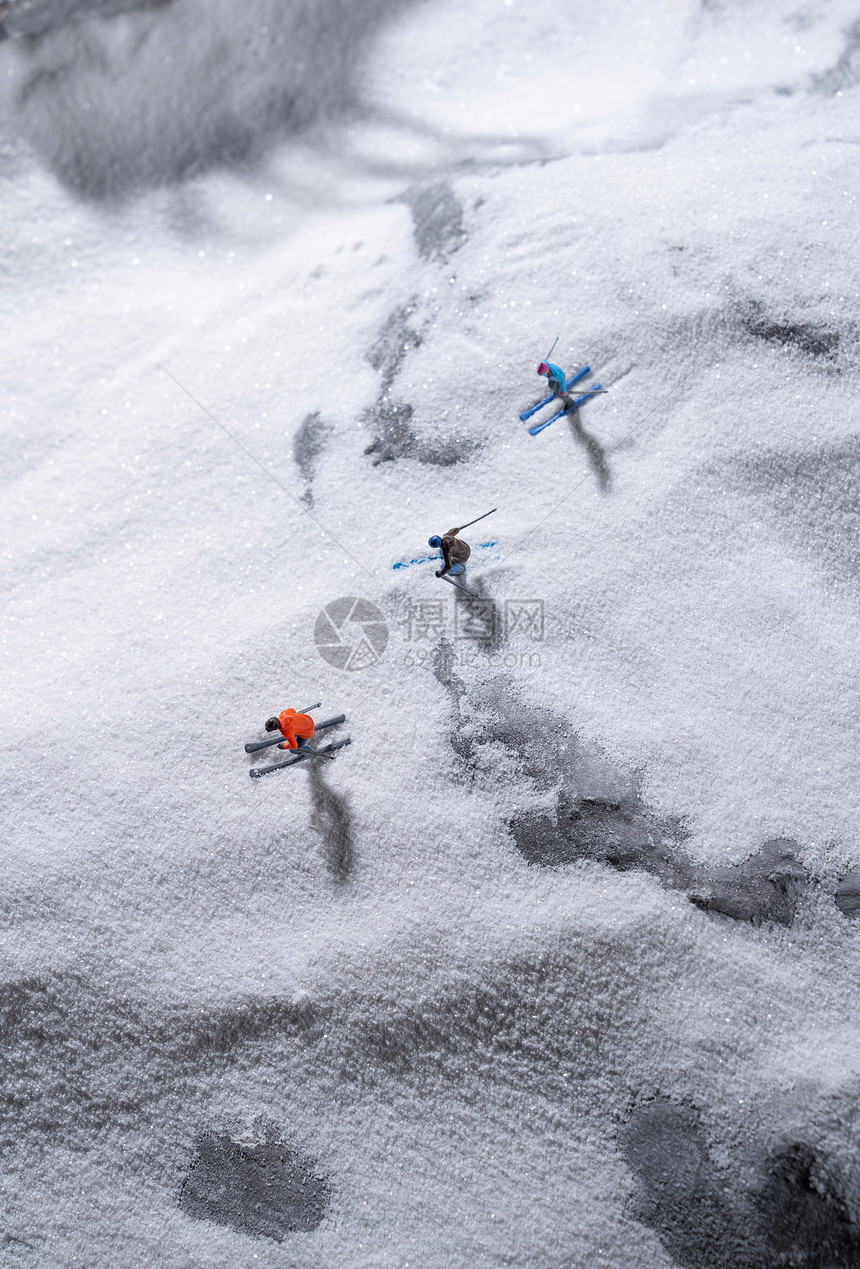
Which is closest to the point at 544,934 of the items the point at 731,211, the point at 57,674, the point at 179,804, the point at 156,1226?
the point at 179,804

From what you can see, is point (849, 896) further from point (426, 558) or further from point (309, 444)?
point (309, 444)

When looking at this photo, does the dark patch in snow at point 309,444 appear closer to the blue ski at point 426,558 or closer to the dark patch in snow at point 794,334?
the blue ski at point 426,558

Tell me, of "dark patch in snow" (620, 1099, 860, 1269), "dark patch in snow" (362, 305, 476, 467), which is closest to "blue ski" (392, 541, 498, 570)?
"dark patch in snow" (362, 305, 476, 467)

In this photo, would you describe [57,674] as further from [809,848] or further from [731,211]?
[731,211]

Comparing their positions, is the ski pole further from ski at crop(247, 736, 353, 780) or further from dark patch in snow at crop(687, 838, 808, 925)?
dark patch in snow at crop(687, 838, 808, 925)

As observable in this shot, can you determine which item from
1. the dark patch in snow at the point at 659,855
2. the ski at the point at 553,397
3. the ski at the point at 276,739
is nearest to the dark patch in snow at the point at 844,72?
the ski at the point at 553,397
